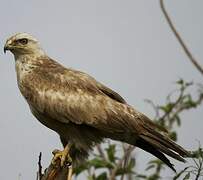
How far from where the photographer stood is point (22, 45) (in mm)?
8953

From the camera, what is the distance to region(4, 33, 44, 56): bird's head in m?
8.84

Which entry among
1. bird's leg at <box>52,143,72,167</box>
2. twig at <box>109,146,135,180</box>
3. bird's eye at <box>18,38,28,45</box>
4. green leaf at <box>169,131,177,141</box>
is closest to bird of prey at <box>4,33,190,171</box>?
bird's leg at <box>52,143,72,167</box>

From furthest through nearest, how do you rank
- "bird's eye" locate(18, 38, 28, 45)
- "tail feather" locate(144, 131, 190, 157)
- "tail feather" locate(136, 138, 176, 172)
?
"bird's eye" locate(18, 38, 28, 45)
"tail feather" locate(136, 138, 176, 172)
"tail feather" locate(144, 131, 190, 157)

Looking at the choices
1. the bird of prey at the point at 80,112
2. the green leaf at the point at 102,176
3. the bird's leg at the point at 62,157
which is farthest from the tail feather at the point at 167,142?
the bird's leg at the point at 62,157

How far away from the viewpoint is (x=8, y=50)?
8891 millimetres

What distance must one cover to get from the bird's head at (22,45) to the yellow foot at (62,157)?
181 cm

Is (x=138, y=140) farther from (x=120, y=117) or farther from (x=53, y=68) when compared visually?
(x=53, y=68)

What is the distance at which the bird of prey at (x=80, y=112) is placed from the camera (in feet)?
26.4

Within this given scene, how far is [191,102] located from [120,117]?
4.75 feet

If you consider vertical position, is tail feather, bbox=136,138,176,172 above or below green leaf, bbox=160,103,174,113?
below

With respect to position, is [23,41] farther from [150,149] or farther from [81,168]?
[150,149]

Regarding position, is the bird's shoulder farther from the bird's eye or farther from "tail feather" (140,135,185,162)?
"tail feather" (140,135,185,162)

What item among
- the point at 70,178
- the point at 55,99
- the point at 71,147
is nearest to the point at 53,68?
the point at 55,99

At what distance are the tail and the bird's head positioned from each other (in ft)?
7.19
